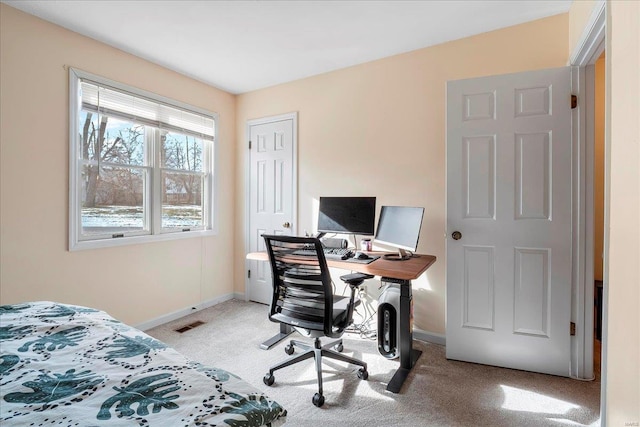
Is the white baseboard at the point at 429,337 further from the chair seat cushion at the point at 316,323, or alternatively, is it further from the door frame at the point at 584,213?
the chair seat cushion at the point at 316,323

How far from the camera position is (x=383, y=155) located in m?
2.95

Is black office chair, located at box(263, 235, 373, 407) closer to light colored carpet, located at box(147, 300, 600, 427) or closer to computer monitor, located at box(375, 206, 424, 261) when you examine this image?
light colored carpet, located at box(147, 300, 600, 427)

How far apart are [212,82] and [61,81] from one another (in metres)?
1.45

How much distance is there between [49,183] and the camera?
235 cm

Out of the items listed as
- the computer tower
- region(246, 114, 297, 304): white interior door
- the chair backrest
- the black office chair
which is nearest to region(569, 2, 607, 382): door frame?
the computer tower

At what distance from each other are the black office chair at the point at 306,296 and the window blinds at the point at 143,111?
1955 millimetres

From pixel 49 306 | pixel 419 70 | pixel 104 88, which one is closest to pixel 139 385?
pixel 49 306

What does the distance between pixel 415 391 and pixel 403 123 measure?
84.7 inches

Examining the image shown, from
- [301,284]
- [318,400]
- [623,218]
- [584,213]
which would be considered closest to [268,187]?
[301,284]

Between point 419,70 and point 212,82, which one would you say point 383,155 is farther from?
point 212,82

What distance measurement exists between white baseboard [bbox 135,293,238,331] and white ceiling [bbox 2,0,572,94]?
253 cm

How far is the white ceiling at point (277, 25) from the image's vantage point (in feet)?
7.12

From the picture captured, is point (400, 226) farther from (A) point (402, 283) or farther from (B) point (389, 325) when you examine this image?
(B) point (389, 325)

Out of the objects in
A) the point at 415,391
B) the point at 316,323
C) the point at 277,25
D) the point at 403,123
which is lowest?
the point at 415,391
